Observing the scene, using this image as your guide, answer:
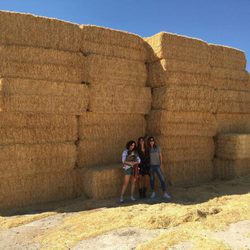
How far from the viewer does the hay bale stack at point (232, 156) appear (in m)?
11.9

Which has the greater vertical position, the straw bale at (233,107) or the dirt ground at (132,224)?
the straw bale at (233,107)

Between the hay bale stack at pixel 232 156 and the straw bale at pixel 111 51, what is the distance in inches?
157

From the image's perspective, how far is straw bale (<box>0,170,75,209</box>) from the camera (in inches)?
343

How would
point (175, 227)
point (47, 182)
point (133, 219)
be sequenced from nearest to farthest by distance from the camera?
point (175, 227) < point (133, 219) < point (47, 182)

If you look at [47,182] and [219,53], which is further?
[219,53]

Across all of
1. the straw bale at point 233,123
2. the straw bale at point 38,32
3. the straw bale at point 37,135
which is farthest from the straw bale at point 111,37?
the straw bale at point 233,123

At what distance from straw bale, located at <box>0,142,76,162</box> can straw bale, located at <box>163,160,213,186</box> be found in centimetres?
327

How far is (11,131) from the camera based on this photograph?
345 inches

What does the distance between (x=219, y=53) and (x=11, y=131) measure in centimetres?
756

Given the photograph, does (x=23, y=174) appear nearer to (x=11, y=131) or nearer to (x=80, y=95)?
(x=11, y=131)

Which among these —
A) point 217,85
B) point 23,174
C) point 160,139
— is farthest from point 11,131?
point 217,85

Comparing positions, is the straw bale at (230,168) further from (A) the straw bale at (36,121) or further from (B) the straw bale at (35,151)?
(A) the straw bale at (36,121)

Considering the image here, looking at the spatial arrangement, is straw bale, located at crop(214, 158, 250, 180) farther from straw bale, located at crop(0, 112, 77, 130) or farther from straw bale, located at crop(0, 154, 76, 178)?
straw bale, located at crop(0, 112, 77, 130)

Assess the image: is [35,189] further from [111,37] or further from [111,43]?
[111,37]
